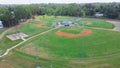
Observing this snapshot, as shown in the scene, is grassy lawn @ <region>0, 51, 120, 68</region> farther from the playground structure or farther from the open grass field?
the playground structure

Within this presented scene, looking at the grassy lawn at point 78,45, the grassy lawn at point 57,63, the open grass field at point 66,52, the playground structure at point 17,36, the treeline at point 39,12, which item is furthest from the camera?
the treeline at point 39,12

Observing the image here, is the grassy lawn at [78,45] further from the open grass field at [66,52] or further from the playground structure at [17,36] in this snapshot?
the playground structure at [17,36]

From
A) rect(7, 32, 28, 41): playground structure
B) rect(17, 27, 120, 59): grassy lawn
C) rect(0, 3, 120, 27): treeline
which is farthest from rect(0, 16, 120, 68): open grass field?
rect(0, 3, 120, 27): treeline

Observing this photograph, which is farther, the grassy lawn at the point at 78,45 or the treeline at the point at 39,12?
the treeline at the point at 39,12

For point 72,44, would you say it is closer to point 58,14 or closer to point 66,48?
point 66,48

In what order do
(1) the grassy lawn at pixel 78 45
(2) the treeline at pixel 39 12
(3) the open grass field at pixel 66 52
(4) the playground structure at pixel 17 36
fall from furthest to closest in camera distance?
1. (2) the treeline at pixel 39 12
2. (4) the playground structure at pixel 17 36
3. (1) the grassy lawn at pixel 78 45
4. (3) the open grass field at pixel 66 52

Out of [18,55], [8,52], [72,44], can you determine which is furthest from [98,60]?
[8,52]

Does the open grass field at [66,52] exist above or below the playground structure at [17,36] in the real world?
above

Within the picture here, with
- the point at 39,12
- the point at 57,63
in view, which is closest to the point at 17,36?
the point at 57,63

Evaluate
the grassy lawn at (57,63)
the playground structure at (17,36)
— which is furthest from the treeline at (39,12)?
the grassy lawn at (57,63)
